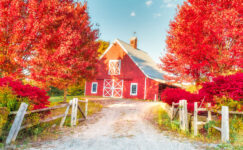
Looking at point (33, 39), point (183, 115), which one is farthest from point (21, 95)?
point (183, 115)

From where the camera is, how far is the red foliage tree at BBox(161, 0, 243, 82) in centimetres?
934

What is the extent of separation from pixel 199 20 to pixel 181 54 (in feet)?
7.00

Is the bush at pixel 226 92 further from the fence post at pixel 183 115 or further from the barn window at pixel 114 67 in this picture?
the barn window at pixel 114 67

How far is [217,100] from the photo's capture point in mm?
7168

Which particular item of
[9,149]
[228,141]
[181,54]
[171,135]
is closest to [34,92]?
[9,149]

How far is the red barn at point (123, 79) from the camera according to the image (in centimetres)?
2473

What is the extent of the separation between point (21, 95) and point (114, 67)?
21337 mm

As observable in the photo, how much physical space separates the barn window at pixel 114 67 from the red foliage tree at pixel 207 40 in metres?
15.5

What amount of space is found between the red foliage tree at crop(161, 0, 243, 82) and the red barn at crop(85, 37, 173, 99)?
A: 42.2ft

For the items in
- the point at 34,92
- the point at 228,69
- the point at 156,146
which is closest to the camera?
the point at 156,146

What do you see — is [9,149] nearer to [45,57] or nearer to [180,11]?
[45,57]

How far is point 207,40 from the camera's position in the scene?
997cm

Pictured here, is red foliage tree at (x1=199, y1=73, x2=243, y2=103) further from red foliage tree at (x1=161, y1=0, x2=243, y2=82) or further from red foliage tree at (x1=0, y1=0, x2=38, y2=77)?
red foliage tree at (x1=0, y1=0, x2=38, y2=77)

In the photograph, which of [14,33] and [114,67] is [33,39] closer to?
[14,33]
